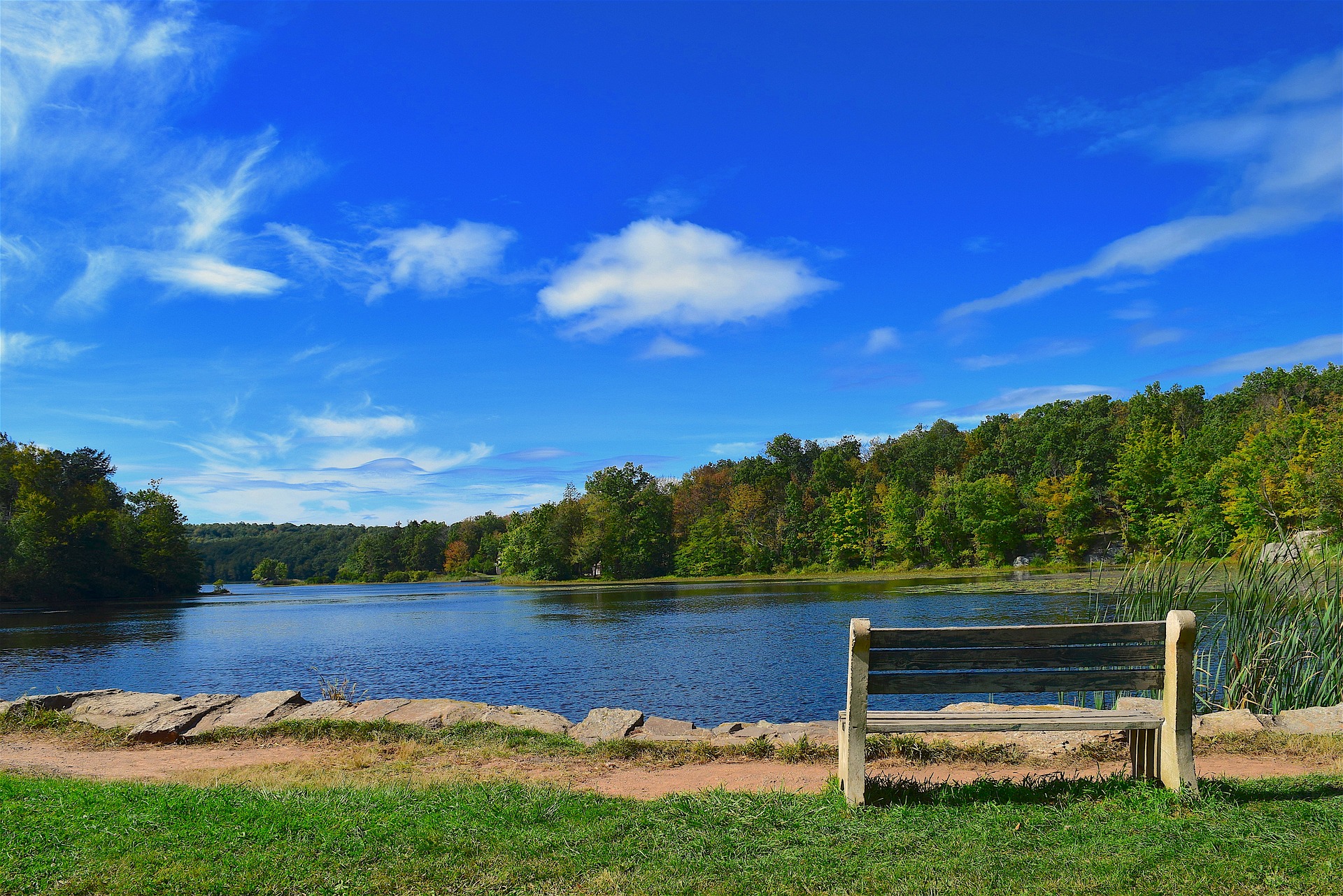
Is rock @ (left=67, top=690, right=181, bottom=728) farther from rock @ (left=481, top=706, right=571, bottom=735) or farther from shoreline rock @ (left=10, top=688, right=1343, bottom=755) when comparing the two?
rock @ (left=481, top=706, right=571, bottom=735)

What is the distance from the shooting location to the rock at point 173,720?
31.4ft

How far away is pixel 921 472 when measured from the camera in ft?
278

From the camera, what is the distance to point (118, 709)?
428 inches

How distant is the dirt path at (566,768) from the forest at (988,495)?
4199 cm

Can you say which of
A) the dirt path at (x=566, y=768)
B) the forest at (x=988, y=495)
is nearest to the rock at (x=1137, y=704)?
the dirt path at (x=566, y=768)

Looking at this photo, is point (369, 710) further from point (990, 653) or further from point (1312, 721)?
point (1312, 721)

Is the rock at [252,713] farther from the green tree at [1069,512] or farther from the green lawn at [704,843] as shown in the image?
the green tree at [1069,512]

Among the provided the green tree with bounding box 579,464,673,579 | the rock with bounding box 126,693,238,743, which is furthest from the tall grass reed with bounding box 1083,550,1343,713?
the green tree with bounding box 579,464,673,579

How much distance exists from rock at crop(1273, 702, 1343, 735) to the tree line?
64.6 metres

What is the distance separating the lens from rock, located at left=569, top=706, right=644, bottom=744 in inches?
330

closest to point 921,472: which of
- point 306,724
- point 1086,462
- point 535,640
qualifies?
point 1086,462

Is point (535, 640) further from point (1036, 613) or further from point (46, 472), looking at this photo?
point (46, 472)

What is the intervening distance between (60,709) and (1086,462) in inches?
2874

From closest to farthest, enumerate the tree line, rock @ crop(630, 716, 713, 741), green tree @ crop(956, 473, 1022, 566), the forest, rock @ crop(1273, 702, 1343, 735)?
rock @ crop(1273, 702, 1343, 735) < rock @ crop(630, 716, 713, 741) < the forest < the tree line < green tree @ crop(956, 473, 1022, 566)
